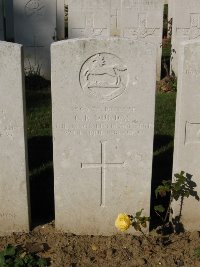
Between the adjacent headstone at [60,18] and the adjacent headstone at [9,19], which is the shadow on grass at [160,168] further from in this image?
the adjacent headstone at [9,19]

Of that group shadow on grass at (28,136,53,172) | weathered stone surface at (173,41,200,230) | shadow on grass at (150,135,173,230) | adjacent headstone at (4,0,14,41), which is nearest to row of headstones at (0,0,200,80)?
shadow on grass at (150,135,173,230)

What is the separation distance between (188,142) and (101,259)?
118 centimetres

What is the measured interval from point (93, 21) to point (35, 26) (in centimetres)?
111

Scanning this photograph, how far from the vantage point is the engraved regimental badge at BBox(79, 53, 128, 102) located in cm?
396

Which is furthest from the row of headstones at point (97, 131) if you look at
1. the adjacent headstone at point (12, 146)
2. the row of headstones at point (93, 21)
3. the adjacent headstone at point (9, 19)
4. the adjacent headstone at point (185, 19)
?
the adjacent headstone at point (9, 19)

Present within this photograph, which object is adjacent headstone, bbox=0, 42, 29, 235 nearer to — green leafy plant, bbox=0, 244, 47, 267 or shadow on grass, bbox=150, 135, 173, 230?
green leafy plant, bbox=0, 244, 47, 267

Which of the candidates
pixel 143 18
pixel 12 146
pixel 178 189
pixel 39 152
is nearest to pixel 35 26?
pixel 143 18

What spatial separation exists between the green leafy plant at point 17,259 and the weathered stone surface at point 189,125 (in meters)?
1.25

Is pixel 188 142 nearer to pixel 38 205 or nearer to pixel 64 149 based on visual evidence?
pixel 64 149

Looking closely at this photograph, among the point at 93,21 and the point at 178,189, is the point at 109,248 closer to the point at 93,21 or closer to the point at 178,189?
the point at 178,189

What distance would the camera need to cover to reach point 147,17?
930cm

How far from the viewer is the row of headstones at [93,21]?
918 cm

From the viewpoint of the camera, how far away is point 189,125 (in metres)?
4.16

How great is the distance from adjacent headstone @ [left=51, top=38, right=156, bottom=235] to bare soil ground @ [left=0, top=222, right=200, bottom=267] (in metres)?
0.15
